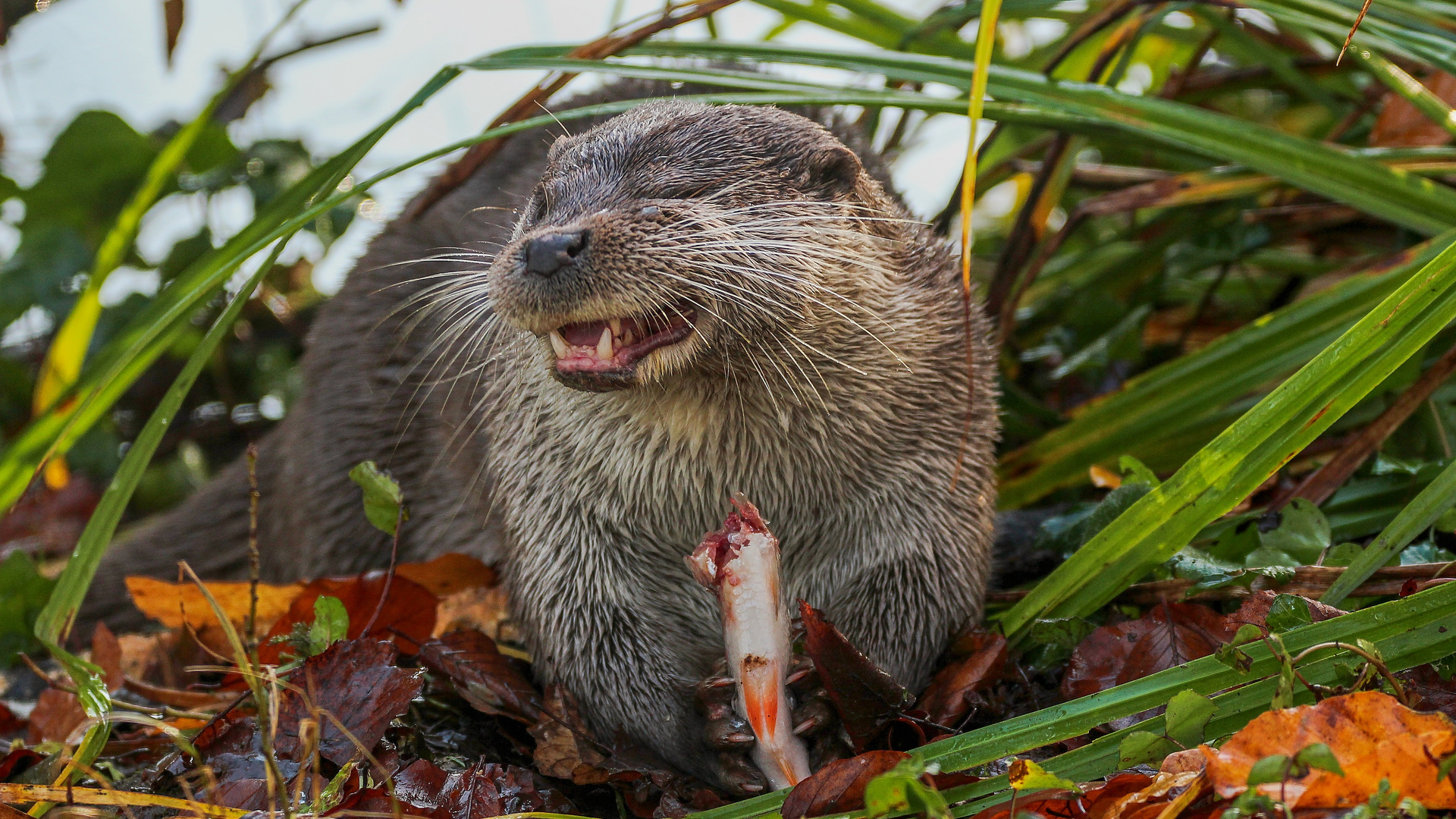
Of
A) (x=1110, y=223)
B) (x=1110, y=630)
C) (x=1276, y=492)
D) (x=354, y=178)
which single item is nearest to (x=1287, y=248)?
(x=1110, y=223)

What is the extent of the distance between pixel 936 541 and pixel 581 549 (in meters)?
0.56

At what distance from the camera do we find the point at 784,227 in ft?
5.49

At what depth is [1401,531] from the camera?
155 cm

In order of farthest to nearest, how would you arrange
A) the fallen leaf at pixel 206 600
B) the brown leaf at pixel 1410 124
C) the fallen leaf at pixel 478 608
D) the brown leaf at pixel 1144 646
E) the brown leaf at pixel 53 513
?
1. the brown leaf at pixel 53 513
2. the brown leaf at pixel 1410 124
3. the fallen leaf at pixel 478 608
4. the fallen leaf at pixel 206 600
5. the brown leaf at pixel 1144 646

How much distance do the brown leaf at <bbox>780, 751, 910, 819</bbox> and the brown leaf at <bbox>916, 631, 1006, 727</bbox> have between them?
0.39 m

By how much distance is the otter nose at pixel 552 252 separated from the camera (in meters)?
1.45

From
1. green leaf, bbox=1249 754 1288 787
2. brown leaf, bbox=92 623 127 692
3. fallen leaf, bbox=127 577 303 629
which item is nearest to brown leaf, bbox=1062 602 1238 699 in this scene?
green leaf, bbox=1249 754 1288 787

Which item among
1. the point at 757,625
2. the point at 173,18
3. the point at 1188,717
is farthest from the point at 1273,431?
the point at 173,18

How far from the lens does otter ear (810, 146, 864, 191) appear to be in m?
1.78

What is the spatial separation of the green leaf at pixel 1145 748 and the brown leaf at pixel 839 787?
0.76ft

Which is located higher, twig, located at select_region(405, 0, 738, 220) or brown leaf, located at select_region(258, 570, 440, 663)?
twig, located at select_region(405, 0, 738, 220)

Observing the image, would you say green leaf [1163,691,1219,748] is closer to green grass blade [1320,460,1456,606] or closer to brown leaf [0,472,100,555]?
green grass blade [1320,460,1456,606]

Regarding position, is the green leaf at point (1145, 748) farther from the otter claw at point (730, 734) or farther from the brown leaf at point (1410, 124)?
the brown leaf at point (1410, 124)

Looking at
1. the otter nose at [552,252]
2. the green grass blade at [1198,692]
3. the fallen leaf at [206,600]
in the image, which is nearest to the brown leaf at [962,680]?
the green grass blade at [1198,692]
